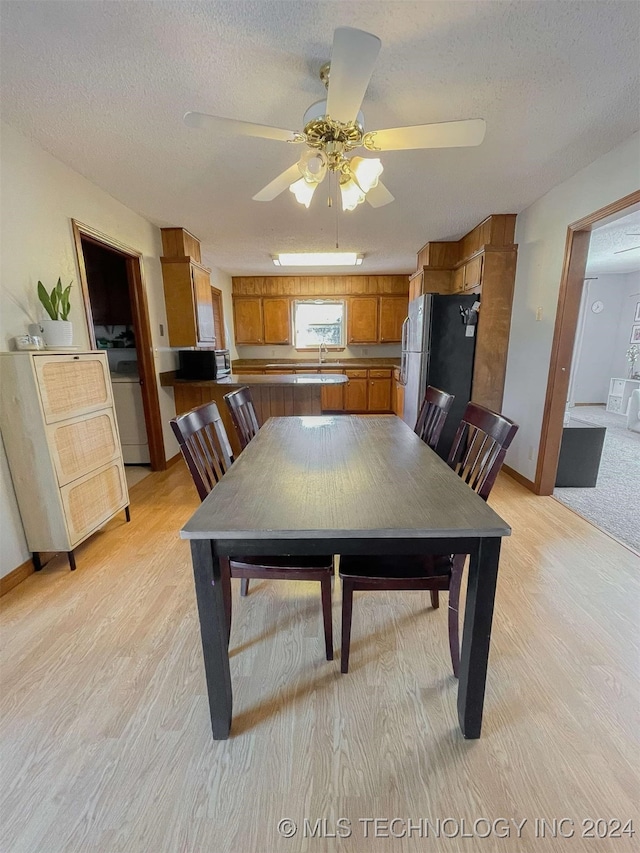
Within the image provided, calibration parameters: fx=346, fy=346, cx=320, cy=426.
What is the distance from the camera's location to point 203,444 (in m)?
1.46

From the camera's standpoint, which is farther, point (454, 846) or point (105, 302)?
point (105, 302)

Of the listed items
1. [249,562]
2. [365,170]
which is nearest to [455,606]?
[249,562]

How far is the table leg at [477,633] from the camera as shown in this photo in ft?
3.14

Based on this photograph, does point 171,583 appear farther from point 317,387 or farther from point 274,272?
point 274,272

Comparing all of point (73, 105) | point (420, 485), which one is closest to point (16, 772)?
point (420, 485)

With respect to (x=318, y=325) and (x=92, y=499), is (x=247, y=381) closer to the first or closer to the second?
(x=92, y=499)

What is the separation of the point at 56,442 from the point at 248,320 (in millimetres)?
4497

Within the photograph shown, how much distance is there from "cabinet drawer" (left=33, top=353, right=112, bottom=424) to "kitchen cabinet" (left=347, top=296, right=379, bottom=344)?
429 centimetres

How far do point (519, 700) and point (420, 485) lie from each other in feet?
2.80

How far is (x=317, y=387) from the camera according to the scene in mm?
3602

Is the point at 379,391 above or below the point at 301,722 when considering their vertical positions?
above

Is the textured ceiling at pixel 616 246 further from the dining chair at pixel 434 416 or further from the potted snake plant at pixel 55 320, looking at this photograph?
the potted snake plant at pixel 55 320

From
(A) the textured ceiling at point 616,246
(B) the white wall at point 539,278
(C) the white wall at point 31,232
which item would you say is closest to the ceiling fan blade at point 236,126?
(C) the white wall at point 31,232

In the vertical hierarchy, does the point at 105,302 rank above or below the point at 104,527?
above
